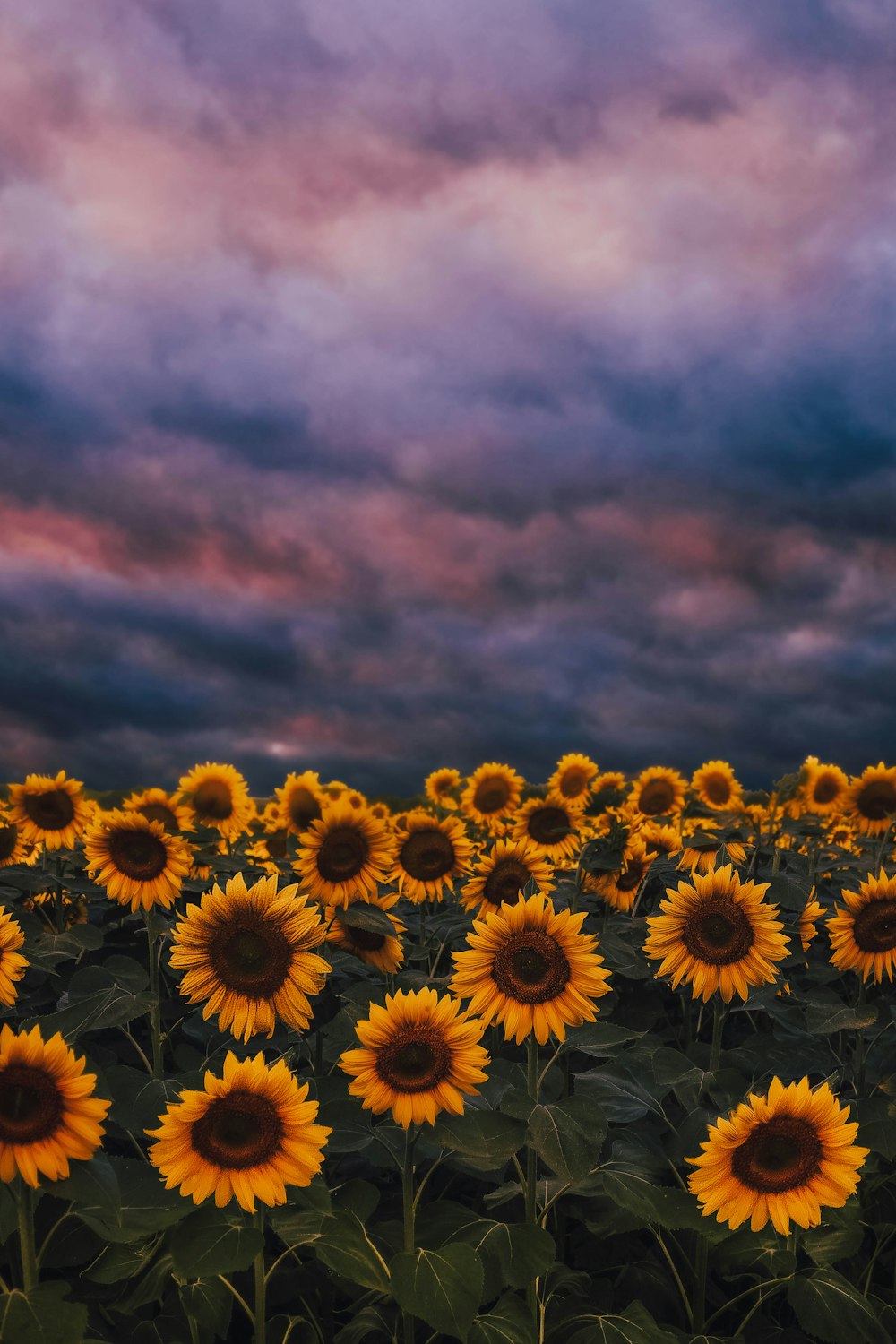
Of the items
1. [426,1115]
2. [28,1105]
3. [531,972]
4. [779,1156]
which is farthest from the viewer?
[531,972]

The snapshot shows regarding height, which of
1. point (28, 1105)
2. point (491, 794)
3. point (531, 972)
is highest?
point (491, 794)

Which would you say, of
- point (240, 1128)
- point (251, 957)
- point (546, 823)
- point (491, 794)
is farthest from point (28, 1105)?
point (491, 794)

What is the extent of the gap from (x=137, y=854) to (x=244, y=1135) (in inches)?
95.3

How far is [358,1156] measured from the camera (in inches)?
194

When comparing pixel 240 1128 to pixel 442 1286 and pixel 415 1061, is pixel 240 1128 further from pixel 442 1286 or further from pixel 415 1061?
pixel 442 1286

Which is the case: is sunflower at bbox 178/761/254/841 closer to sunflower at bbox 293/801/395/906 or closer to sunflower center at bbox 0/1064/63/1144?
sunflower at bbox 293/801/395/906

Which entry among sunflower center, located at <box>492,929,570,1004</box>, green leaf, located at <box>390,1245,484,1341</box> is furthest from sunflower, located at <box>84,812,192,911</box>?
green leaf, located at <box>390,1245,484,1341</box>

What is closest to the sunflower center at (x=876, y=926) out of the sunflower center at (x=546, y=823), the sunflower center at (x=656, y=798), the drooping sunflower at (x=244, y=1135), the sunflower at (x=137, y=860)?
the sunflower center at (x=546, y=823)

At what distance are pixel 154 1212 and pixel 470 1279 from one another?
115 centimetres

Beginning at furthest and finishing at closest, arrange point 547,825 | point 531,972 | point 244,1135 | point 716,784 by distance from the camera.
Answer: point 716,784 < point 547,825 < point 531,972 < point 244,1135

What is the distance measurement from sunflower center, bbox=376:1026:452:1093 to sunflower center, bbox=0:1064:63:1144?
1142mm

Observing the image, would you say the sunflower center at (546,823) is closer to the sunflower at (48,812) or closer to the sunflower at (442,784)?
the sunflower at (48,812)

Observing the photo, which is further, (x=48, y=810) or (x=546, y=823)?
(x=546, y=823)

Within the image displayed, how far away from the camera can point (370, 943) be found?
17.6ft
